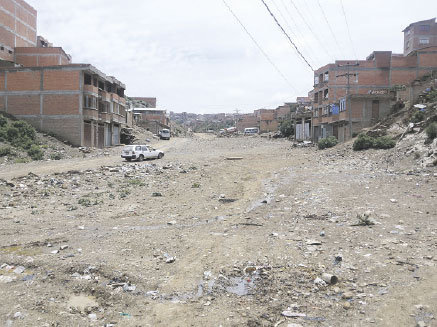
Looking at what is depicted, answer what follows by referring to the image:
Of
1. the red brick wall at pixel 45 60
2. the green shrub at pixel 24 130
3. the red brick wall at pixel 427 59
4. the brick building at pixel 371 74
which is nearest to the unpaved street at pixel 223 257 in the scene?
the green shrub at pixel 24 130

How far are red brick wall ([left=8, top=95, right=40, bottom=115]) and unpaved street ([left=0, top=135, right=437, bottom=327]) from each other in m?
26.7

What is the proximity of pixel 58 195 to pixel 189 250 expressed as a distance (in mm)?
8915

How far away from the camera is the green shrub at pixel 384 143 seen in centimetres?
2424

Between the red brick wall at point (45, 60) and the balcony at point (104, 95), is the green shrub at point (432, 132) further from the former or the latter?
the red brick wall at point (45, 60)

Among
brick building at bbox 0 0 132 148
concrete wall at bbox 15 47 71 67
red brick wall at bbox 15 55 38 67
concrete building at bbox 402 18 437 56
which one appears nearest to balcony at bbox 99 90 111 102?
brick building at bbox 0 0 132 148

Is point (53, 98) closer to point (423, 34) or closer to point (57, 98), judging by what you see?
point (57, 98)

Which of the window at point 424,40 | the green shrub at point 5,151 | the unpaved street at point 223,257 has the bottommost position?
the unpaved street at point 223,257

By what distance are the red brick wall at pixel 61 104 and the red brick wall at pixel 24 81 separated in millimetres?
1834

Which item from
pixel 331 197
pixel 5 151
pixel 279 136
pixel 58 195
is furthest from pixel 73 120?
pixel 279 136

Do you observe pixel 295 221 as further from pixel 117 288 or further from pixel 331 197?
pixel 117 288

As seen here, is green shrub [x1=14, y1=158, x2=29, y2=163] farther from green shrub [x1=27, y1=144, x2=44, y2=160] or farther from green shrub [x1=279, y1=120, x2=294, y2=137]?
green shrub [x1=279, y1=120, x2=294, y2=137]

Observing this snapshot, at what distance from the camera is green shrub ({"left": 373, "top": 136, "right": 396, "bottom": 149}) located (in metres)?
24.2

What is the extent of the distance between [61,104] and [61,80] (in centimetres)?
246

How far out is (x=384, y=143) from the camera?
24.7 m
